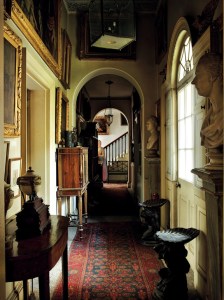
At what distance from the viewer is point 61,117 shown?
513cm

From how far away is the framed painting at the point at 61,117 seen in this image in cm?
466

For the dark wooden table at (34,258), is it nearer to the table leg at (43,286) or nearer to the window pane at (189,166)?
the table leg at (43,286)

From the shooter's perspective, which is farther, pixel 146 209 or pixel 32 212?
pixel 146 209

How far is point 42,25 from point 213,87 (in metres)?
2.43

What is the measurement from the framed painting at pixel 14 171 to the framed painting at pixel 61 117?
1962 mm

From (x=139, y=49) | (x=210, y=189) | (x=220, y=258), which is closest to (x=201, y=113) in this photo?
(x=210, y=189)

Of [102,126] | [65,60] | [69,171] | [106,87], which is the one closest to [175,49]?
[65,60]

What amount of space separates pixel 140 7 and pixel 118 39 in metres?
2.51

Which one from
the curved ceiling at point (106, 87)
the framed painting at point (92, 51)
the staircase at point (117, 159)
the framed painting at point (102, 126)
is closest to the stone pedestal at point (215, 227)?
the framed painting at point (92, 51)

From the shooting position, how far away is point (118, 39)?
12.4 feet

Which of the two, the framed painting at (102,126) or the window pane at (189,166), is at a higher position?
the framed painting at (102,126)

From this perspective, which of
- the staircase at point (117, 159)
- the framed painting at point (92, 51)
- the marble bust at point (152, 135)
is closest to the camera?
the marble bust at point (152, 135)

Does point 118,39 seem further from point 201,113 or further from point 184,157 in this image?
point 184,157

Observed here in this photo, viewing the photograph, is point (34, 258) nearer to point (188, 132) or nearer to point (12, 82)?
point (12, 82)
